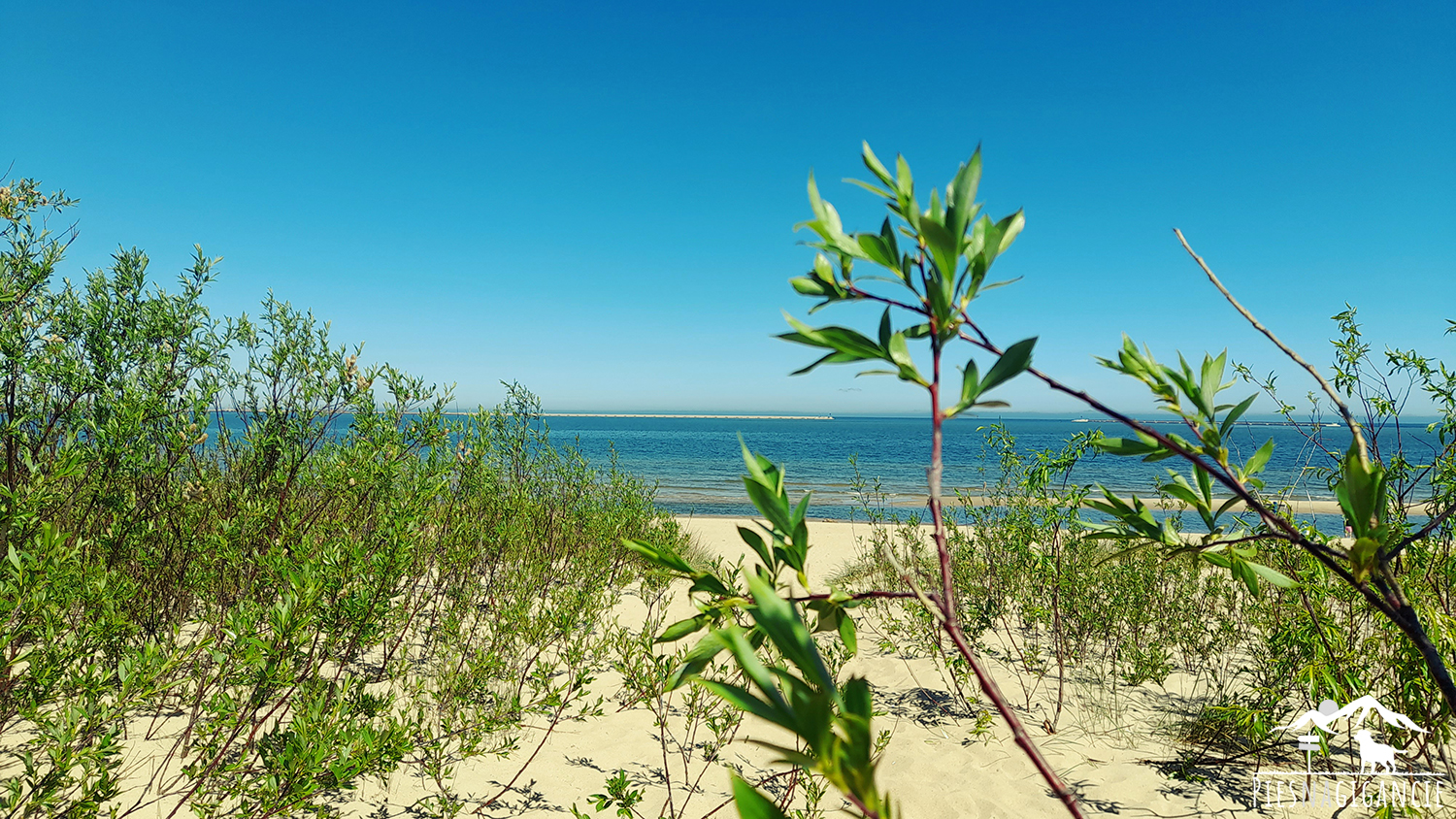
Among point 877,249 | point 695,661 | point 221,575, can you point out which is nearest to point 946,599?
point 695,661

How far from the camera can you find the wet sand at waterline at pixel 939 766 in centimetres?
347

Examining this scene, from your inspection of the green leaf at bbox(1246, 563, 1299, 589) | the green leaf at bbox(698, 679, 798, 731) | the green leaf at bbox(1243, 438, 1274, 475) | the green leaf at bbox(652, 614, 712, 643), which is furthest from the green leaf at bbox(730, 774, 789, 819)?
the green leaf at bbox(1243, 438, 1274, 475)

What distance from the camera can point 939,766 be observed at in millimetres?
3934

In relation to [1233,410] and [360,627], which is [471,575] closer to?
[360,627]

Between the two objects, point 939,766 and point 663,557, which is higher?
point 663,557

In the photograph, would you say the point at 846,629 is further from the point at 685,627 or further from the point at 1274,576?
the point at 1274,576

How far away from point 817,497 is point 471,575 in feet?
62.5

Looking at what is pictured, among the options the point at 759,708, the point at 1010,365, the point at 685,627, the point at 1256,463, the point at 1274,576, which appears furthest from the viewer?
the point at 1256,463

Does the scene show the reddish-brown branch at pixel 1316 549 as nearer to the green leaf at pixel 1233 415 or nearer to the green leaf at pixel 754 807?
the green leaf at pixel 1233 415

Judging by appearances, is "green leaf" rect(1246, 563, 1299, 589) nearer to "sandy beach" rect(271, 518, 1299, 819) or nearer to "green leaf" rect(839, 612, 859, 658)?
"green leaf" rect(839, 612, 859, 658)

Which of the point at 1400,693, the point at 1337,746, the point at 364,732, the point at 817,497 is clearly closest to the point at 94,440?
the point at 364,732

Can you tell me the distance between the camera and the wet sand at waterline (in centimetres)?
347

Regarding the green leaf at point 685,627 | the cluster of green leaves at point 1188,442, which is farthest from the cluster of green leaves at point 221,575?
the cluster of green leaves at point 1188,442

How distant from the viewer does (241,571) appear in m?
4.00
